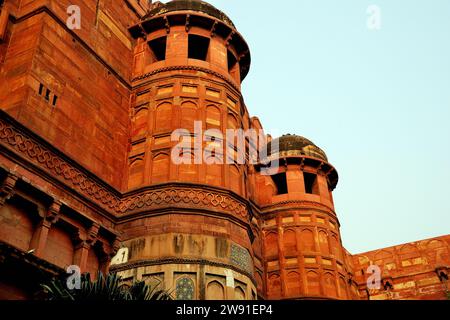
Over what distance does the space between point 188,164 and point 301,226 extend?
9320 millimetres

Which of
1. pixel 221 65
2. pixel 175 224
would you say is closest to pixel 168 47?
pixel 221 65

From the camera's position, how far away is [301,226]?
2459 cm

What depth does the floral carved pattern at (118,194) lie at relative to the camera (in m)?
14.0

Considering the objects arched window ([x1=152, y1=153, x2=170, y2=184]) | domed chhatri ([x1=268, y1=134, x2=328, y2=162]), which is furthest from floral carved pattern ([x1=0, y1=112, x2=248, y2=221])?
domed chhatri ([x1=268, y1=134, x2=328, y2=162])

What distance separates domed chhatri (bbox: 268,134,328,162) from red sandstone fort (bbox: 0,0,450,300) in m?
4.54

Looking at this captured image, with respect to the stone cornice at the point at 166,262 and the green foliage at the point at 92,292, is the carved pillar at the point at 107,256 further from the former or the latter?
the green foliage at the point at 92,292

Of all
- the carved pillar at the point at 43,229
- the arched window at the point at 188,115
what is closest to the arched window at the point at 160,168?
the arched window at the point at 188,115

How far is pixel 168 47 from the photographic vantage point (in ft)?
66.5

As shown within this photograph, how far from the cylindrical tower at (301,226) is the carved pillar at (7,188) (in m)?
14.2

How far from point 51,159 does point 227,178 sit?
606 cm

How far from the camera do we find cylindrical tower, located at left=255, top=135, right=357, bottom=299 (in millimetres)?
23297

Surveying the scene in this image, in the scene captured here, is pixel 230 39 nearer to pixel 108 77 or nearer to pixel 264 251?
pixel 108 77

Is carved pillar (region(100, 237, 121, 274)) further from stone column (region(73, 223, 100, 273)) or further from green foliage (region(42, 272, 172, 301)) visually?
green foliage (region(42, 272, 172, 301))

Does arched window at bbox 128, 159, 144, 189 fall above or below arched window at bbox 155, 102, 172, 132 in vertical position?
below
